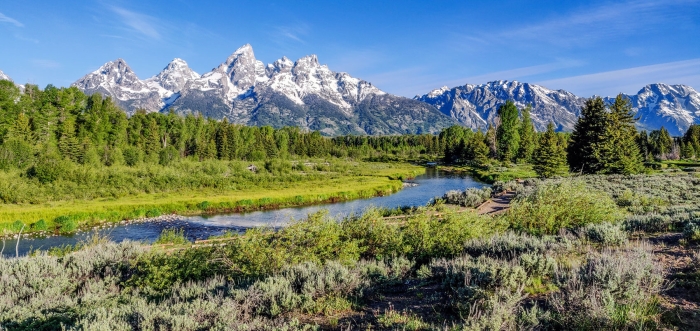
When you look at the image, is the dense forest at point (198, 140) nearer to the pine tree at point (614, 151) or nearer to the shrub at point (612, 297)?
the pine tree at point (614, 151)

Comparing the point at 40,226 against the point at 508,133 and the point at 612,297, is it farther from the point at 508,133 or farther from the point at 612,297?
the point at 508,133

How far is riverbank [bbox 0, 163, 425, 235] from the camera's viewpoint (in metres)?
32.2

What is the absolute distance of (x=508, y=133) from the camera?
3435 inches

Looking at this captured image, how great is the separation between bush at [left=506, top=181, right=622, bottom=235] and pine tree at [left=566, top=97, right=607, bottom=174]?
Answer: 105 ft

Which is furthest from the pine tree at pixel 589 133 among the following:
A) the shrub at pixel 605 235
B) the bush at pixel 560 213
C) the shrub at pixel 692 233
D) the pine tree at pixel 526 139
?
the pine tree at pixel 526 139

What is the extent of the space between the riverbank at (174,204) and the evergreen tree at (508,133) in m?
37.9

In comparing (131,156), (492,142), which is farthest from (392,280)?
(492,142)

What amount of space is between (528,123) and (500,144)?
7561mm

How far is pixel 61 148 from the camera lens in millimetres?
57062

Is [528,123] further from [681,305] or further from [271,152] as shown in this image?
[681,305]

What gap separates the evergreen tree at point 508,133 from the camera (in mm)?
86562

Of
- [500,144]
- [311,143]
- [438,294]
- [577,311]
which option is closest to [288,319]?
[438,294]

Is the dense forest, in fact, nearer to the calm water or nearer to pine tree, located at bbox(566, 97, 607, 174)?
pine tree, located at bbox(566, 97, 607, 174)

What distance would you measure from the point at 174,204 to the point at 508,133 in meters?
73.4
